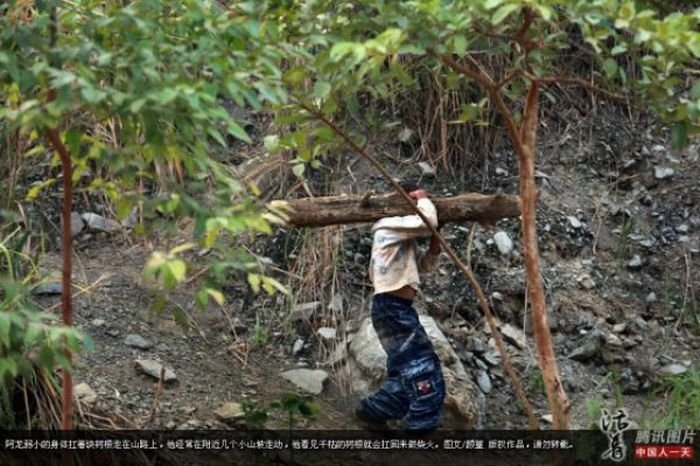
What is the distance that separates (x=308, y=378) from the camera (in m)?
5.74

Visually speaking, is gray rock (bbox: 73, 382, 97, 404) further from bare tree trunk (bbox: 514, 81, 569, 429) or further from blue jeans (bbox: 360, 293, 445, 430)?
bare tree trunk (bbox: 514, 81, 569, 429)

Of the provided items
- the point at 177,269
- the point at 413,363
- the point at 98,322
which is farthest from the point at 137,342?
the point at 177,269

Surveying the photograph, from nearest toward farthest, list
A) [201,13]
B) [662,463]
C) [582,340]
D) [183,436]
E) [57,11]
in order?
[201,13] < [57,11] < [662,463] < [183,436] < [582,340]

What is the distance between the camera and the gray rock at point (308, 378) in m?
5.70

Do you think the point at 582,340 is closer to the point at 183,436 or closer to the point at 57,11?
the point at 183,436

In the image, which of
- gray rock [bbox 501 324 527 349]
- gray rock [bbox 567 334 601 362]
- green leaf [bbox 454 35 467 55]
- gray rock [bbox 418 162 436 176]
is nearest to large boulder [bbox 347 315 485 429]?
gray rock [bbox 501 324 527 349]

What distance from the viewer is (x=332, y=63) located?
3.52 metres

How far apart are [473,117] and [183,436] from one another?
1.88 meters

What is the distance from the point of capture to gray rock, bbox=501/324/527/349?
6137 mm

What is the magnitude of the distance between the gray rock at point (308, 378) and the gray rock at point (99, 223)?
1214 mm

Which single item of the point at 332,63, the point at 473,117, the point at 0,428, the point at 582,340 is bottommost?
the point at 582,340

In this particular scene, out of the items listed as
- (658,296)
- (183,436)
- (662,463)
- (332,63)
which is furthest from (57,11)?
(658,296)

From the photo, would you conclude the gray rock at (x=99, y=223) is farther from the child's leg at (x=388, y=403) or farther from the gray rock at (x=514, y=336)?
the gray rock at (x=514, y=336)

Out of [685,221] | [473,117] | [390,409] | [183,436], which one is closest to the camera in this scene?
[473,117]
